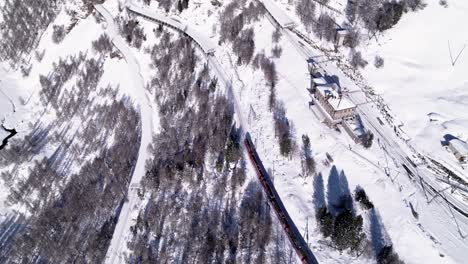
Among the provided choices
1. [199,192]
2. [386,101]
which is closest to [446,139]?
[386,101]

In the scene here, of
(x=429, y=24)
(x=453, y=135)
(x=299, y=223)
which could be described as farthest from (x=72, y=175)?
(x=429, y=24)

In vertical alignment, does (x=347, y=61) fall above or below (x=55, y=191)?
above

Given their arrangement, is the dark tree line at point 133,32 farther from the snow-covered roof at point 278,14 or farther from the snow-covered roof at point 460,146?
the snow-covered roof at point 460,146

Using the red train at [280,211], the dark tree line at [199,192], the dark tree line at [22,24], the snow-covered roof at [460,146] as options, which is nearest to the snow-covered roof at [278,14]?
the dark tree line at [199,192]

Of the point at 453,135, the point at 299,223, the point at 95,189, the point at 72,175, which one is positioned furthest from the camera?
the point at 72,175

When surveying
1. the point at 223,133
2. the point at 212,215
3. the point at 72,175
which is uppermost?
the point at 223,133

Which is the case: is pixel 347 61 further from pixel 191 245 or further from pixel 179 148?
pixel 191 245
